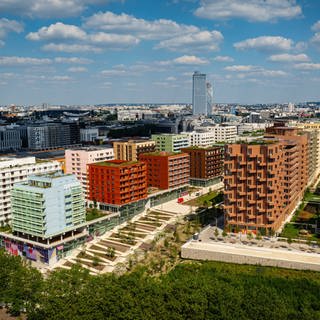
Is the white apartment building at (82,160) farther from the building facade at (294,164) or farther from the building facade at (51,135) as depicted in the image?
the building facade at (51,135)

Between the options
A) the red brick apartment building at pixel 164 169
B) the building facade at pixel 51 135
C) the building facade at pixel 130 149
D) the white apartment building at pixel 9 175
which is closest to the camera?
the white apartment building at pixel 9 175

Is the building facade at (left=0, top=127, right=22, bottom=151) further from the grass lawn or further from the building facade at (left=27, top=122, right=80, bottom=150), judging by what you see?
the grass lawn

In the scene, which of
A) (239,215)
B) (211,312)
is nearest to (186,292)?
(211,312)

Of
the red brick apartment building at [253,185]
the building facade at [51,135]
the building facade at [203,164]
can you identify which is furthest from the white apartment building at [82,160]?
the building facade at [51,135]

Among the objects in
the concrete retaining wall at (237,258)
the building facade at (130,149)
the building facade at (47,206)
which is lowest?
the concrete retaining wall at (237,258)

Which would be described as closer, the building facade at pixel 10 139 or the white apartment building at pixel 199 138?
the white apartment building at pixel 199 138

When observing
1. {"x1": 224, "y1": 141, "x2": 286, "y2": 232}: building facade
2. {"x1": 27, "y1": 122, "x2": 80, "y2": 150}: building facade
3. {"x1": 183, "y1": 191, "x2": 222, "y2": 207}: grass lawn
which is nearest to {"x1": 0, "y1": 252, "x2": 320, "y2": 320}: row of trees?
{"x1": 224, "y1": 141, "x2": 286, "y2": 232}: building facade

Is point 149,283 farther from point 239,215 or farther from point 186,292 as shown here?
point 239,215
